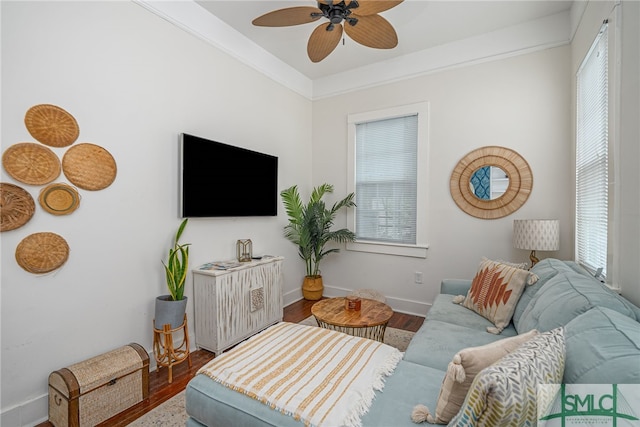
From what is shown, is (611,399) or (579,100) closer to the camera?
(611,399)

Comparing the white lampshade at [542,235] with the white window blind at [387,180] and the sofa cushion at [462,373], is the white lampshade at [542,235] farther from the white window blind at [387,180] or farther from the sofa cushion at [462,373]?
the sofa cushion at [462,373]

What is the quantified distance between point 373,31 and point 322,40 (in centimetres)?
42

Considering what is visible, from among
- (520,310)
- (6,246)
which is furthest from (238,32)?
(520,310)

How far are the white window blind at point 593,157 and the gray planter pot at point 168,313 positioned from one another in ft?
9.13

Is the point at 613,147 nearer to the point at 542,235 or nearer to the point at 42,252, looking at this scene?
the point at 542,235

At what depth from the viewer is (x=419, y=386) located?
1.25 m

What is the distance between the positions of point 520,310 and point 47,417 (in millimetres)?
2982

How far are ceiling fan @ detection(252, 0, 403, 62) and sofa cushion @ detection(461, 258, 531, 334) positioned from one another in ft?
6.42

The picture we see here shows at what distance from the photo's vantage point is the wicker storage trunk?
1601mm

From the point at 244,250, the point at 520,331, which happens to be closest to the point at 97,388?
the point at 244,250

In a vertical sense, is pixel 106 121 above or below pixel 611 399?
above

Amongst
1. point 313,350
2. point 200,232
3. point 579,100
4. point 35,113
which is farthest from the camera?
point 200,232

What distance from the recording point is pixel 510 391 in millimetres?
720

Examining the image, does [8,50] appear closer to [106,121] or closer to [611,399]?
[106,121]
